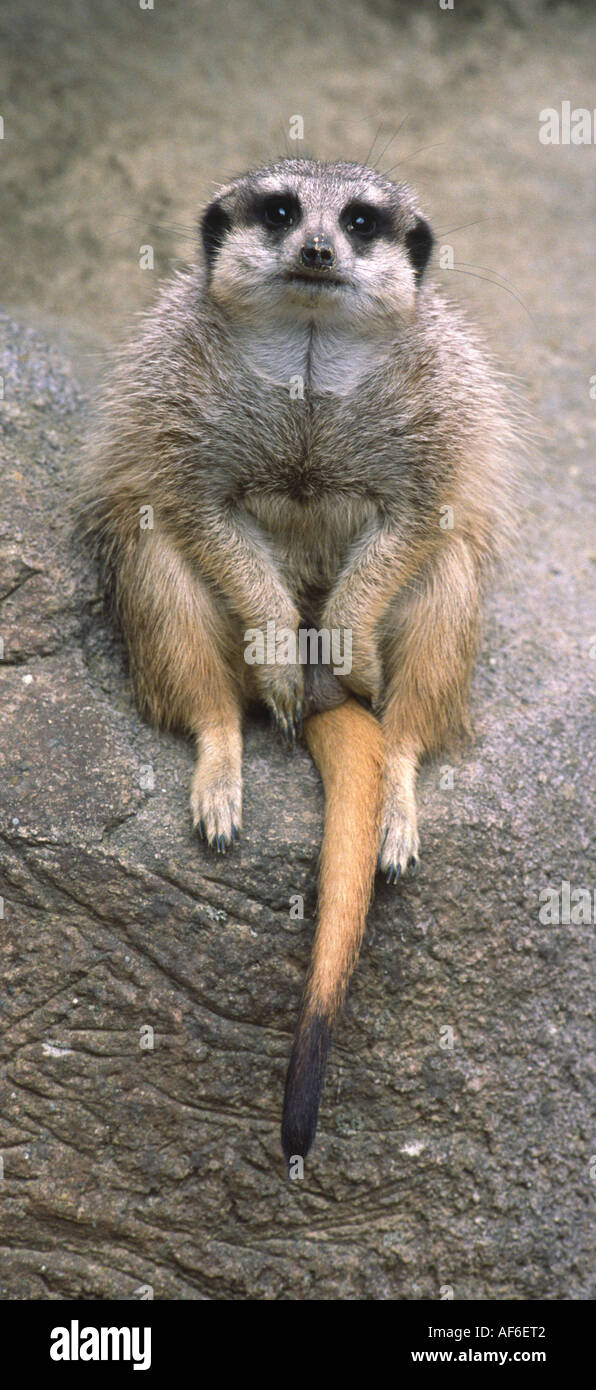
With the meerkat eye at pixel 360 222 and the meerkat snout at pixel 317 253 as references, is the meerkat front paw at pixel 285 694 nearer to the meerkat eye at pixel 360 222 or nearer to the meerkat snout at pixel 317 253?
the meerkat snout at pixel 317 253

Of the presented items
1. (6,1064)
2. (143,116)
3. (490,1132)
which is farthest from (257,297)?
(143,116)

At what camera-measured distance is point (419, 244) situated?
141 inches

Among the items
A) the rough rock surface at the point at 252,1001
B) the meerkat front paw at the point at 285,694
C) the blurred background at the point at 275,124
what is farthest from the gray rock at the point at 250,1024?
the blurred background at the point at 275,124

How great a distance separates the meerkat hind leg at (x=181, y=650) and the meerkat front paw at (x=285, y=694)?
13cm

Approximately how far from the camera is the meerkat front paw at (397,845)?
10.8ft

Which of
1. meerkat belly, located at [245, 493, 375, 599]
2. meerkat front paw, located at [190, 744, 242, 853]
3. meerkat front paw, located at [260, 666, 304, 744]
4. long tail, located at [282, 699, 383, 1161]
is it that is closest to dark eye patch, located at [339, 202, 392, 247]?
meerkat belly, located at [245, 493, 375, 599]

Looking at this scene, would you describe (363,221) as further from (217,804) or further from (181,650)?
(217,804)

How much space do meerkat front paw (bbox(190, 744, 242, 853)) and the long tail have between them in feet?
0.82

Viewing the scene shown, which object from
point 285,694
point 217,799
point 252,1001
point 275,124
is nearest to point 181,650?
point 285,694

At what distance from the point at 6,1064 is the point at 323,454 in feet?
6.06

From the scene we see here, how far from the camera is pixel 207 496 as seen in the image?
3473mm

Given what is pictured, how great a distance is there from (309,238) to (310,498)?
0.70 meters

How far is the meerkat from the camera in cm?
336

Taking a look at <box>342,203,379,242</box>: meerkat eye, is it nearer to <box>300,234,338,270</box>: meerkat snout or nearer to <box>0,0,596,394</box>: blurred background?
<box>300,234,338,270</box>: meerkat snout
